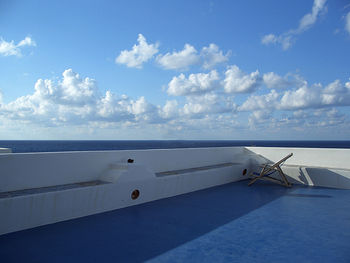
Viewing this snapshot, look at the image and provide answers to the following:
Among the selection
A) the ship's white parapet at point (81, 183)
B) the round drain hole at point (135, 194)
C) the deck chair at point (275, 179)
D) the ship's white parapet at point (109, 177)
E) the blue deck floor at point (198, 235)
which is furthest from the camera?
the deck chair at point (275, 179)

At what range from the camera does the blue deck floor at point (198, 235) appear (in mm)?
3334

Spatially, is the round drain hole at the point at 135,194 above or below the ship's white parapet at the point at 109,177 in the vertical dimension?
below

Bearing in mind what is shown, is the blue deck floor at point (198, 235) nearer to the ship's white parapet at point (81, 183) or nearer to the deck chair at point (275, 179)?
the ship's white parapet at point (81, 183)

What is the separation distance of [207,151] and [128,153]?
3247 millimetres

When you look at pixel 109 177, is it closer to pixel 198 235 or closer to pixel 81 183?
pixel 81 183

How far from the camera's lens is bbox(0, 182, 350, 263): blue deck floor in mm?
3334

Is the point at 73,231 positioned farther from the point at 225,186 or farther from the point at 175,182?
the point at 225,186

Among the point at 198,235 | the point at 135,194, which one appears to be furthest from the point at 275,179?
the point at 198,235

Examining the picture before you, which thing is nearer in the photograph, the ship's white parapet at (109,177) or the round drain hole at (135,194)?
the ship's white parapet at (109,177)

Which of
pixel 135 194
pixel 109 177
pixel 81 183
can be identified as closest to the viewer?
pixel 81 183

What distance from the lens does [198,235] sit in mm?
4035

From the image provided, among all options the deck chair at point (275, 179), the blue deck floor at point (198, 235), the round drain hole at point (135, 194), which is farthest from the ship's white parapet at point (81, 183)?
the deck chair at point (275, 179)

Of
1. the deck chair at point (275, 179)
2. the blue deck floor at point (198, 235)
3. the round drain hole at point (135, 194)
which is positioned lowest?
the blue deck floor at point (198, 235)

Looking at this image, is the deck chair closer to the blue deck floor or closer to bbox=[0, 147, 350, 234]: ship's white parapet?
bbox=[0, 147, 350, 234]: ship's white parapet
